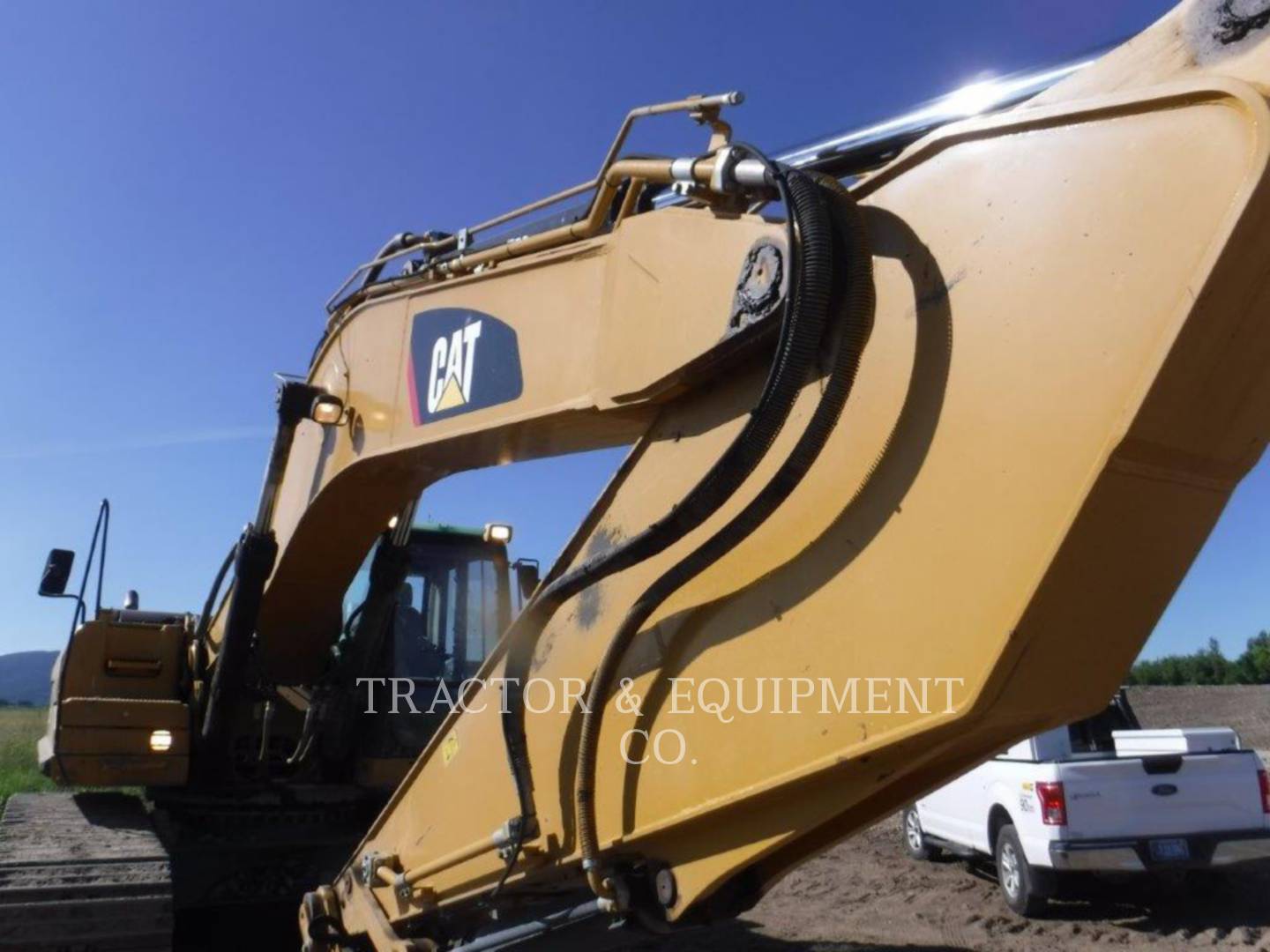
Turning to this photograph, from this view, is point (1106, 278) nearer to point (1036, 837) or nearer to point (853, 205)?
point (853, 205)

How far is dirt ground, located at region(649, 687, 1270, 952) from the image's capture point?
7.64m

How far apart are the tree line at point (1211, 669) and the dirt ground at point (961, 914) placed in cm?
3833

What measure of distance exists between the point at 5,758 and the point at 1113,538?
25190mm

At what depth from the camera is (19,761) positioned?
22125mm

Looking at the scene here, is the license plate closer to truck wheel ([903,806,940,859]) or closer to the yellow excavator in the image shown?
truck wheel ([903,806,940,859])

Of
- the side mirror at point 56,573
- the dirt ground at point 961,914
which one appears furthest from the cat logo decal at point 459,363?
the dirt ground at point 961,914

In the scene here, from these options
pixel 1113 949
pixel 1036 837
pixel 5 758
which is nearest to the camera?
pixel 1113 949

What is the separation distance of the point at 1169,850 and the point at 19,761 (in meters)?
21.1

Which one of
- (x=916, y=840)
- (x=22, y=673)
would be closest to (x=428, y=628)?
(x=916, y=840)

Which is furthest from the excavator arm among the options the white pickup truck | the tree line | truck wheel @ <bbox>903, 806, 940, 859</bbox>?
the tree line

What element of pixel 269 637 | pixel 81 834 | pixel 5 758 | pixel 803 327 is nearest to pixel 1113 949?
pixel 269 637

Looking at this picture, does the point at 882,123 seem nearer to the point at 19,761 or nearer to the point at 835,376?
the point at 835,376

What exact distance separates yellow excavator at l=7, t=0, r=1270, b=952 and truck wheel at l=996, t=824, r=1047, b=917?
246 inches

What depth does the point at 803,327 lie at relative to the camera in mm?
2424
